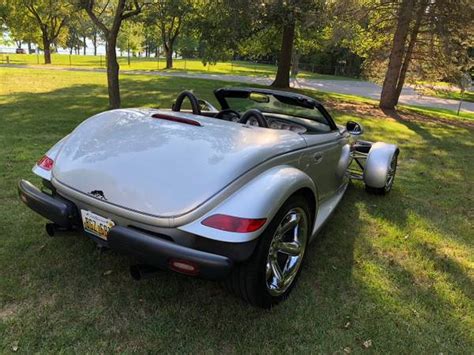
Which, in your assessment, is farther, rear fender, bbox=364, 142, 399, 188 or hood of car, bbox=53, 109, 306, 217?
rear fender, bbox=364, 142, 399, 188

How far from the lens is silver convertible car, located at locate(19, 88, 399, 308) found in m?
2.24

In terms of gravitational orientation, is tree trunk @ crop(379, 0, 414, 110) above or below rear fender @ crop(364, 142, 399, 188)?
above

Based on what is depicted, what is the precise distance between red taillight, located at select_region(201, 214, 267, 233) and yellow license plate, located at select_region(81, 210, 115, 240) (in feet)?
2.14

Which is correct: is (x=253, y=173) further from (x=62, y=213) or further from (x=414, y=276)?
(x=414, y=276)

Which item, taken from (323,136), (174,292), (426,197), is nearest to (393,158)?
(426,197)

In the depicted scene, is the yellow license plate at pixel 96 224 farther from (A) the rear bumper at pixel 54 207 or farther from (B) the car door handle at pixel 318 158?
(B) the car door handle at pixel 318 158

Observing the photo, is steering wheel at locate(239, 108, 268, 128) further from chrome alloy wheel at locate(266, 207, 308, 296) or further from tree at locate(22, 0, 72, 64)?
tree at locate(22, 0, 72, 64)

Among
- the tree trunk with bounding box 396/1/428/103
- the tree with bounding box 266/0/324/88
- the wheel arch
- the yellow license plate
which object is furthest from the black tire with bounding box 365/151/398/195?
the tree with bounding box 266/0/324/88

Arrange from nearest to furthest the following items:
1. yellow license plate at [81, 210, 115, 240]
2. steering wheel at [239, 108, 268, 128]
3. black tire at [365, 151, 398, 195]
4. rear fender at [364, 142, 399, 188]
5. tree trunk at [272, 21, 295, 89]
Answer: yellow license plate at [81, 210, 115, 240]
steering wheel at [239, 108, 268, 128]
rear fender at [364, 142, 399, 188]
black tire at [365, 151, 398, 195]
tree trunk at [272, 21, 295, 89]

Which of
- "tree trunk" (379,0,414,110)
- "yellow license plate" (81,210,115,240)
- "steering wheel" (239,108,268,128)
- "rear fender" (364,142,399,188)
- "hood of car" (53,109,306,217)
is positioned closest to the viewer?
"hood of car" (53,109,306,217)

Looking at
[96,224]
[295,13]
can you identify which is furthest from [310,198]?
[295,13]

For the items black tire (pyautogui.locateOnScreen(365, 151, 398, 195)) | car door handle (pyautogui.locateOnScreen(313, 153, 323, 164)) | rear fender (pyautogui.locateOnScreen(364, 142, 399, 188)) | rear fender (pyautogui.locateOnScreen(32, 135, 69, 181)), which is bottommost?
black tire (pyautogui.locateOnScreen(365, 151, 398, 195))

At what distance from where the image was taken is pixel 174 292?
9.45ft

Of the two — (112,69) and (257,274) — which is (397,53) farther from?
(257,274)
